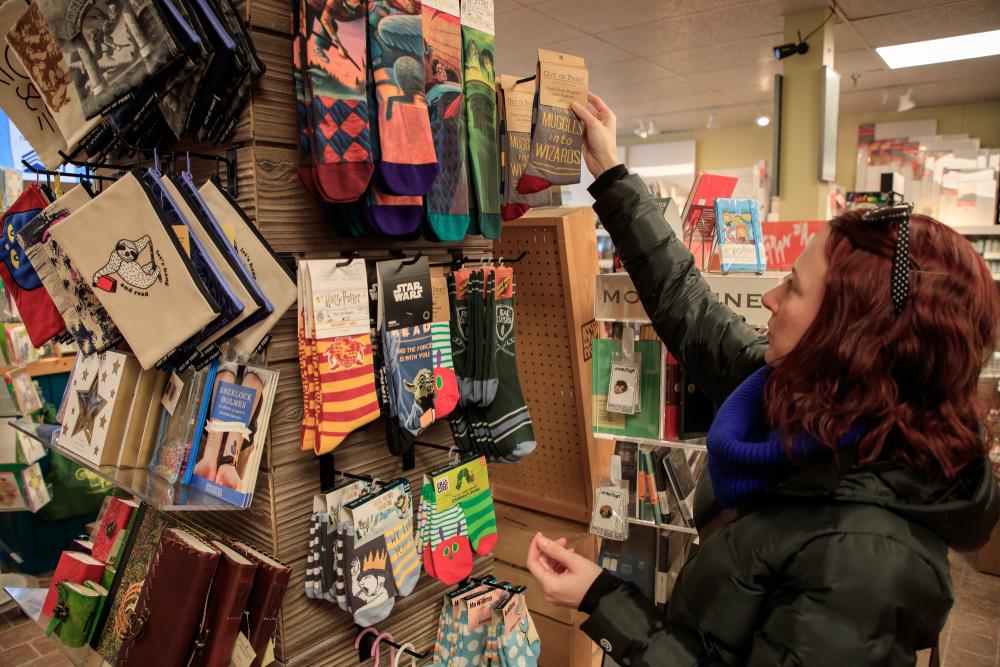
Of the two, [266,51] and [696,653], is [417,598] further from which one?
[266,51]

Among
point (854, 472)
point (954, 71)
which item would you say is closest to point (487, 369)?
point (854, 472)

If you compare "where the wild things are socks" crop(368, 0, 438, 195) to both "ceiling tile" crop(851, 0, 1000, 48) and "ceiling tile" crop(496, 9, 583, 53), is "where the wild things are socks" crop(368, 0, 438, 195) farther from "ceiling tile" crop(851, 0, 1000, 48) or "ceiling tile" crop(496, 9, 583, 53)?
"ceiling tile" crop(851, 0, 1000, 48)

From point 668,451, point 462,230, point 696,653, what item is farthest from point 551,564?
point 668,451

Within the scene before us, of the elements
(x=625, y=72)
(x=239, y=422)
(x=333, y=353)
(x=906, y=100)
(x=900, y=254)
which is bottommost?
(x=239, y=422)

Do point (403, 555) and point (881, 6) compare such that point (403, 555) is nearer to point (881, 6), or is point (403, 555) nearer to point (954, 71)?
point (881, 6)

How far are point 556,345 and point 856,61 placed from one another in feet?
19.2

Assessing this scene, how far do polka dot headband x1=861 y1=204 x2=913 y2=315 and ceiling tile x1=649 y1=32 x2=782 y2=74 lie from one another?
5393 mm

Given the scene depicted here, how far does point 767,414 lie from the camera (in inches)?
42.7

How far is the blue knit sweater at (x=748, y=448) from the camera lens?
986 mm

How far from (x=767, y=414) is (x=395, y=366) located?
782 mm

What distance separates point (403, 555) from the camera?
60.6 inches

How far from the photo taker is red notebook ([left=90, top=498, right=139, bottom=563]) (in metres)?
1.67

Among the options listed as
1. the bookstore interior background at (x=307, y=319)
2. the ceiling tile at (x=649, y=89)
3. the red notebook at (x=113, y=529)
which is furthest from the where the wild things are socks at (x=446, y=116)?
the ceiling tile at (x=649, y=89)

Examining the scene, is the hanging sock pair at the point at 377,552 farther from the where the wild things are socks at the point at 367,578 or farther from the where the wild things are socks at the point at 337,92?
the where the wild things are socks at the point at 337,92
